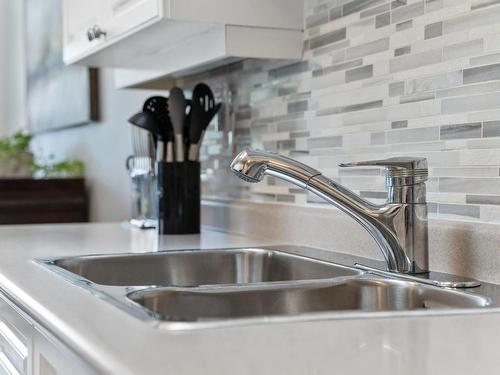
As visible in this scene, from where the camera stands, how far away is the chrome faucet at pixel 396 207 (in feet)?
3.87

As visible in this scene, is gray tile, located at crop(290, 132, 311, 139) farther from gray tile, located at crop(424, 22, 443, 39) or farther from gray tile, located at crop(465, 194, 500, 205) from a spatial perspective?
gray tile, located at crop(465, 194, 500, 205)

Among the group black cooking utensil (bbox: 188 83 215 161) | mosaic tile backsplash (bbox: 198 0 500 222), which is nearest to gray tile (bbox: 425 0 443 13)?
mosaic tile backsplash (bbox: 198 0 500 222)

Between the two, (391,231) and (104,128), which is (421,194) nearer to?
(391,231)

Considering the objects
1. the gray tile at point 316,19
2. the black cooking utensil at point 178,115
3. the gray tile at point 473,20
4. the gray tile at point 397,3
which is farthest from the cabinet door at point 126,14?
the gray tile at point 473,20

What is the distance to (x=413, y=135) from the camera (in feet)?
4.37

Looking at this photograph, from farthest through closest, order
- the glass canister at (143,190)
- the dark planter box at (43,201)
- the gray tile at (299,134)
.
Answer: the dark planter box at (43,201) → the glass canister at (143,190) → the gray tile at (299,134)

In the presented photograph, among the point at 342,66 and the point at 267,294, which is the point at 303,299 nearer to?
the point at 267,294

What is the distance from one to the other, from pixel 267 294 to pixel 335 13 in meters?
0.70

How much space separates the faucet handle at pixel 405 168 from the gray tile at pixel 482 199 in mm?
79

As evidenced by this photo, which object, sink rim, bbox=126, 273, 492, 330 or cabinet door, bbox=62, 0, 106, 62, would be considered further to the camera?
cabinet door, bbox=62, 0, 106, 62

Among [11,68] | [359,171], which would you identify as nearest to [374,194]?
[359,171]

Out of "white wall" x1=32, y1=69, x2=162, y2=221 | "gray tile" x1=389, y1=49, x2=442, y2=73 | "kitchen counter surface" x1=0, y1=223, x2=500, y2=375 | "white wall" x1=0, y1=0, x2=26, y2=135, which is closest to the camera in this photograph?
"kitchen counter surface" x1=0, y1=223, x2=500, y2=375

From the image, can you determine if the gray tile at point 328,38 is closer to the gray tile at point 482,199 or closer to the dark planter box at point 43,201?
the gray tile at point 482,199

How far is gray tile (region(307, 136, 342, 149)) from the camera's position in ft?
5.15
